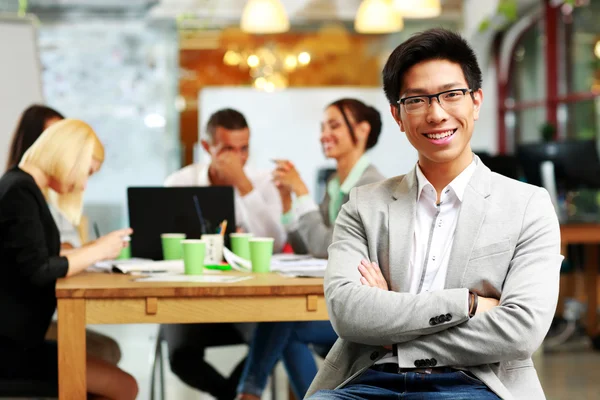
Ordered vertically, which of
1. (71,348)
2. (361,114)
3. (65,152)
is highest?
(361,114)

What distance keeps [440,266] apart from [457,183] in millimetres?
184

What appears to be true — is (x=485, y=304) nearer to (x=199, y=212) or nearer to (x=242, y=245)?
(x=242, y=245)

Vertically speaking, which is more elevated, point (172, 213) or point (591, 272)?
A: point (172, 213)

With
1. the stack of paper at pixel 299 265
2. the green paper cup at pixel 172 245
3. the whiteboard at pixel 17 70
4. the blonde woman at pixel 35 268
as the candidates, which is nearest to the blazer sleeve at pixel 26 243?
the blonde woman at pixel 35 268

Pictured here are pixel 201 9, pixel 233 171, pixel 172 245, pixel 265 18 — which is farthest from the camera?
pixel 201 9

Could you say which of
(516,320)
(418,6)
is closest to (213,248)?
(516,320)

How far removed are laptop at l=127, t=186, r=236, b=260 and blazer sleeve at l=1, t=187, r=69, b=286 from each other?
0.49m

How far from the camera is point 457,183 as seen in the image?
1.85 metres

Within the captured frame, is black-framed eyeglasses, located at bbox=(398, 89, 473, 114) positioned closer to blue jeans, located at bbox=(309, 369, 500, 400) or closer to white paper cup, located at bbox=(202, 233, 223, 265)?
blue jeans, located at bbox=(309, 369, 500, 400)

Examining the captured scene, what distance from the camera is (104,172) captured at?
744 centimetres

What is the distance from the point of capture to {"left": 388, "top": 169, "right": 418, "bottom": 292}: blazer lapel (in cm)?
182

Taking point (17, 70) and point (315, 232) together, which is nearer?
point (315, 232)

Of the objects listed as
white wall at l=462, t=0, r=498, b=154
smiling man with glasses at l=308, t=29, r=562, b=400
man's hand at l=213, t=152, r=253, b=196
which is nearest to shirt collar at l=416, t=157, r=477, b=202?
smiling man with glasses at l=308, t=29, r=562, b=400

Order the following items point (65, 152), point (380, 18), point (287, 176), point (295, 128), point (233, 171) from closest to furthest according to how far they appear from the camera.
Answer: point (65, 152) → point (287, 176) → point (233, 171) → point (380, 18) → point (295, 128)
